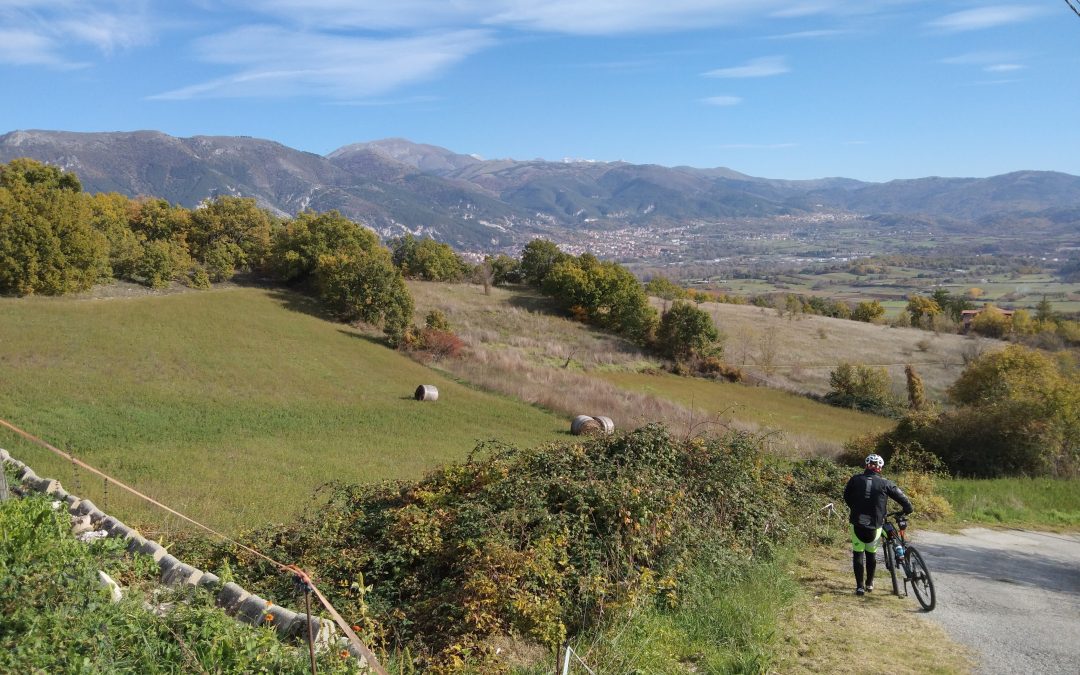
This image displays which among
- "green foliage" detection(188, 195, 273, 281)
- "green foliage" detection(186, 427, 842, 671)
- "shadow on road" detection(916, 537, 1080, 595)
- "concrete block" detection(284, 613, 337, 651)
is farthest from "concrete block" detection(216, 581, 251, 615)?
"green foliage" detection(188, 195, 273, 281)

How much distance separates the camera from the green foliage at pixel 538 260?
89.5m

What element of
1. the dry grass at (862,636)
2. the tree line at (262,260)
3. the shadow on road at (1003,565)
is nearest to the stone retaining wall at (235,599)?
the dry grass at (862,636)

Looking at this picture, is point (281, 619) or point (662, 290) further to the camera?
point (662, 290)

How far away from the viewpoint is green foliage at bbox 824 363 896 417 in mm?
55688

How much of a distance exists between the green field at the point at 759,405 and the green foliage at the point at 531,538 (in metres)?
31.6

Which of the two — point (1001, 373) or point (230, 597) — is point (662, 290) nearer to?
point (1001, 373)

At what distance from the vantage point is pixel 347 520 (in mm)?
9914

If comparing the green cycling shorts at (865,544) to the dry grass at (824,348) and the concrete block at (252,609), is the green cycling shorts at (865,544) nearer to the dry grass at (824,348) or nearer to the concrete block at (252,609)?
the concrete block at (252,609)

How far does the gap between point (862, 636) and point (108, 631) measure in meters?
7.52

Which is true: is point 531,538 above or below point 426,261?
below

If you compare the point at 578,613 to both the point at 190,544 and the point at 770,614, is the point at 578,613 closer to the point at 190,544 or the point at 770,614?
the point at 770,614

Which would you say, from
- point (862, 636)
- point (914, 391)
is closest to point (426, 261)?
point (914, 391)

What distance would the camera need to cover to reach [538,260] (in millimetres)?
89875

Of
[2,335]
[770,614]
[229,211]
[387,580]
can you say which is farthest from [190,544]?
[229,211]
